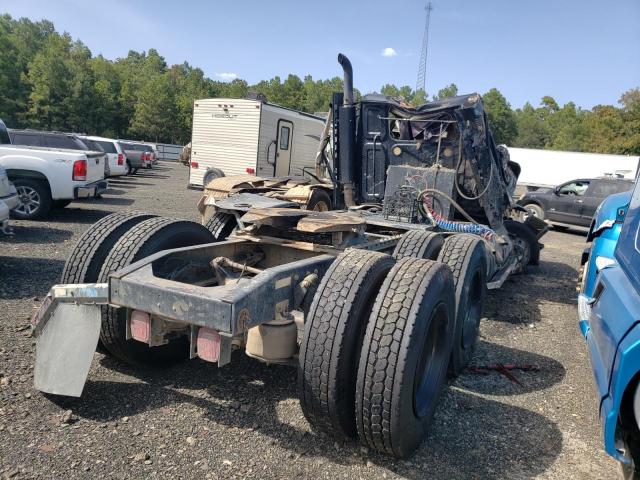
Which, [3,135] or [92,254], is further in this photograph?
[3,135]

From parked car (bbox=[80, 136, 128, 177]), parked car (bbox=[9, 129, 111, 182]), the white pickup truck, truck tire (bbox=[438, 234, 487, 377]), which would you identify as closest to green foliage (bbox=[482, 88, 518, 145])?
parked car (bbox=[80, 136, 128, 177])

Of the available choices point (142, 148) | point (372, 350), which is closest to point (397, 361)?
point (372, 350)

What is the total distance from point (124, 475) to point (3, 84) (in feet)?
187

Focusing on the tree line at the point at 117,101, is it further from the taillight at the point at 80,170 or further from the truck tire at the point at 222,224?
the truck tire at the point at 222,224

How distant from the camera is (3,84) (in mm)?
48750

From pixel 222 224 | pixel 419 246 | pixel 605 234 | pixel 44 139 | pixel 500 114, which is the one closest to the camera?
pixel 419 246

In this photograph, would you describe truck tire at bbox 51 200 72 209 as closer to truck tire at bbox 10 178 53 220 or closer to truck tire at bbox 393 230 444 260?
truck tire at bbox 10 178 53 220

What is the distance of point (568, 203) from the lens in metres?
16.7

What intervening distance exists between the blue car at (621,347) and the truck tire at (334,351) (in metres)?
1.37

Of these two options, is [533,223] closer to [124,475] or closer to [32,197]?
[124,475]

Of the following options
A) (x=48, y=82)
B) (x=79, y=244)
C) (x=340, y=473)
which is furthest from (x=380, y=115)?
(x=48, y=82)

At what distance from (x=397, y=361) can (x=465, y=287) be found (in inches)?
73.6

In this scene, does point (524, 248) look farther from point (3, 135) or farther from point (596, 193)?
point (3, 135)

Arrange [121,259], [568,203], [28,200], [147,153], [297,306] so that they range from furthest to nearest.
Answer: [147,153], [568,203], [28,200], [121,259], [297,306]
